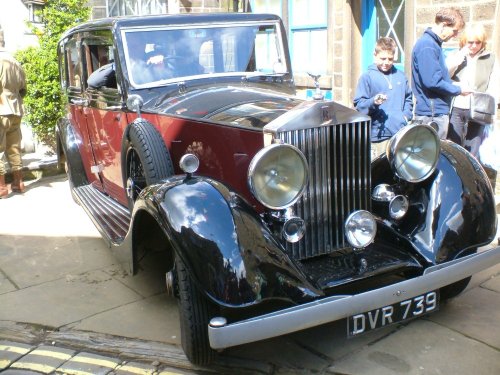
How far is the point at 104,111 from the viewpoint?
4.36 m

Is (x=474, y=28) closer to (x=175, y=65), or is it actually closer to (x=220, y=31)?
(x=220, y=31)

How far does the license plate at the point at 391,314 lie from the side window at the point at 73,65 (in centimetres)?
351

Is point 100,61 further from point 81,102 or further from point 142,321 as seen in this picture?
point 142,321

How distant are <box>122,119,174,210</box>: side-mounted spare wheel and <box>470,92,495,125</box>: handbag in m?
3.02

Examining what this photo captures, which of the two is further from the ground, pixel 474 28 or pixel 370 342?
pixel 474 28

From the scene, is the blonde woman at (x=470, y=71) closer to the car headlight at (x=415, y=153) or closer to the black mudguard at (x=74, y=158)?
the car headlight at (x=415, y=153)

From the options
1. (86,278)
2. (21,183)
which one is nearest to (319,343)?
(86,278)

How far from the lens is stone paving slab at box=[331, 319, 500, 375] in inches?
106

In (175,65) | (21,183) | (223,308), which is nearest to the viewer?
(223,308)

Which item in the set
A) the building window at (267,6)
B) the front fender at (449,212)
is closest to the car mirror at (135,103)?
the front fender at (449,212)

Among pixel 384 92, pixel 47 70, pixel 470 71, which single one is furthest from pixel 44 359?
pixel 47 70

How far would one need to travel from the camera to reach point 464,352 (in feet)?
9.32

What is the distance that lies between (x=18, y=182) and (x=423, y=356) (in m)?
5.20

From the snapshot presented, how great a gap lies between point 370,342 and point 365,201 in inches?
29.9
